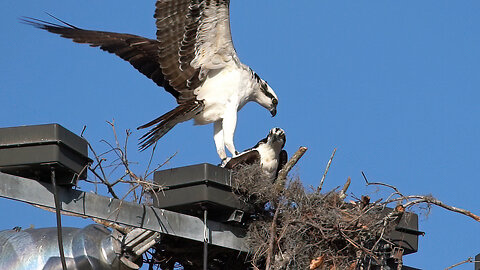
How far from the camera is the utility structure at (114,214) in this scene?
628 cm

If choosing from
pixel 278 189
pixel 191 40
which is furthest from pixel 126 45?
pixel 278 189

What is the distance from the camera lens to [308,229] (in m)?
8.05

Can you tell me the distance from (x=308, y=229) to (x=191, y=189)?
1.21 m

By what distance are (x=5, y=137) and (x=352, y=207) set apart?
3183mm

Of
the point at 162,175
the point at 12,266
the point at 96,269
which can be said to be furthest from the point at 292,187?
the point at 12,266

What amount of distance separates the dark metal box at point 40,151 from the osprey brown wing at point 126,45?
13.5 feet

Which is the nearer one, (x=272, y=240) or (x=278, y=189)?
(x=272, y=240)

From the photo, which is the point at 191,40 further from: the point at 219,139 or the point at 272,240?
the point at 272,240

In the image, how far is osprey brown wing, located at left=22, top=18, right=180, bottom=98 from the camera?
1057cm

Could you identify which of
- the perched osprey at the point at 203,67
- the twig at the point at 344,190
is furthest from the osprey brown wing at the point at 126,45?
the twig at the point at 344,190

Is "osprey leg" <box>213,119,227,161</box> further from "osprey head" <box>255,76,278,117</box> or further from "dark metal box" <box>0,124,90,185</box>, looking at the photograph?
"dark metal box" <box>0,124,90,185</box>

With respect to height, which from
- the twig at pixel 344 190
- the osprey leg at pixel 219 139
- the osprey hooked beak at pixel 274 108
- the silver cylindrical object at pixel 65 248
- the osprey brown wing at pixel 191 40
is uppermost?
the osprey brown wing at pixel 191 40

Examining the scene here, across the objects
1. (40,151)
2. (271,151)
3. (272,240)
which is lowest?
(272,240)

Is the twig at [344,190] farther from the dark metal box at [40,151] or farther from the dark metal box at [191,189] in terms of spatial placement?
the dark metal box at [40,151]
